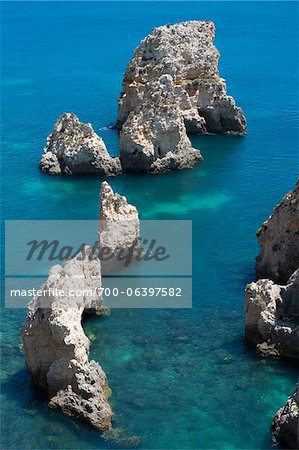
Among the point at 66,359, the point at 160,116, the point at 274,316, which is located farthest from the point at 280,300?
the point at 160,116

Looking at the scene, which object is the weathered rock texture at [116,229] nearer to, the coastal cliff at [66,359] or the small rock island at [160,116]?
the coastal cliff at [66,359]

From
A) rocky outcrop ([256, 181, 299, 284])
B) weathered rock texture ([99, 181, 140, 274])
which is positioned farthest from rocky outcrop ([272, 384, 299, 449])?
weathered rock texture ([99, 181, 140, 274])

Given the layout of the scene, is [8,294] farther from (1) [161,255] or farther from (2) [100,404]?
(2) [100,404]

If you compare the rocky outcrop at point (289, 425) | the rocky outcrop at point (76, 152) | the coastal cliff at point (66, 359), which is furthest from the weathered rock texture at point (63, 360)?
the rocky outcrop at point (76, 152)

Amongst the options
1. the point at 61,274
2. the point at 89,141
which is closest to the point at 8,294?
the point at 61,274

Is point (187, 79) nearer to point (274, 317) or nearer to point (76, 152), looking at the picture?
point (76, 152)

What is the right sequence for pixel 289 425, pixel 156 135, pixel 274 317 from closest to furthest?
1. pixel 289 425
2. pixel 274 317
3. pixel 156 135

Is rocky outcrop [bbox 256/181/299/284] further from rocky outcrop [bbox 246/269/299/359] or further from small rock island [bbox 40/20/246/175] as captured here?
small rock island [bbox 40/20/246/175]
